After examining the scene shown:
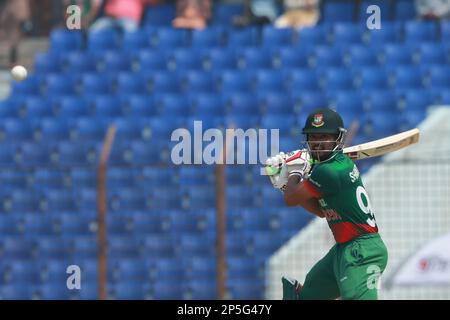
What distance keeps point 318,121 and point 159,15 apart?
34.5 ft

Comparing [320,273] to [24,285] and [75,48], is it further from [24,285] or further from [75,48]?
[75,48]

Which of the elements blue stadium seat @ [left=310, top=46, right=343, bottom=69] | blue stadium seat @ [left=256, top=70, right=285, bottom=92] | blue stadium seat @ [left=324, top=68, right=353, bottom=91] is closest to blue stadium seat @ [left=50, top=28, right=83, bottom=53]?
blue stadium seat @ [left=256, top=70, right=285, bottom=92]

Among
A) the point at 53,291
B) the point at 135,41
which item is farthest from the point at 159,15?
the point at 53,291

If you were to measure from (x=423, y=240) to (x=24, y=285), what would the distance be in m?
4.64

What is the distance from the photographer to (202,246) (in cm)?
1388

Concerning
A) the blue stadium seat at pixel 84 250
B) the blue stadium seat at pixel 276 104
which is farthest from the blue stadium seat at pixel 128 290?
the blue stadium seat at pixel 276 104

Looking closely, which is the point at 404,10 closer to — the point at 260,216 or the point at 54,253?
the point at 260,216

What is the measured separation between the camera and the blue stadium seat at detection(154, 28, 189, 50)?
55.7 ft

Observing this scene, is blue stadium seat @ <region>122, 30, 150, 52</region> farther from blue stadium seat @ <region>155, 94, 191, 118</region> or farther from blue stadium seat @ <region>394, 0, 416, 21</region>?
blue stadium seat @ <region>394, 0, 416, 21</region>

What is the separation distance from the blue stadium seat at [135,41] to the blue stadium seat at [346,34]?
2.69m

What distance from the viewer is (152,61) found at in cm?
1669

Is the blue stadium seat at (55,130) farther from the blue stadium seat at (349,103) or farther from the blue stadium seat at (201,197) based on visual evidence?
the blue stadium seat at (349,103)

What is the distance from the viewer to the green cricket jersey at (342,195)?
27.3 feet

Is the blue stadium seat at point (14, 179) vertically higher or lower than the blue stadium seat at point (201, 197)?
higher
